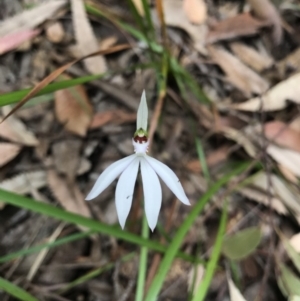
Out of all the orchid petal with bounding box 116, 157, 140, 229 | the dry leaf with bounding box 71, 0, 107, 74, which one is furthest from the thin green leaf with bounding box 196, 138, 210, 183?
the orchid petal with bounding box 116, 157, 140, 229

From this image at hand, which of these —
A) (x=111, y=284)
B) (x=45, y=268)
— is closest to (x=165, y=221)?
(x=111, y=284)

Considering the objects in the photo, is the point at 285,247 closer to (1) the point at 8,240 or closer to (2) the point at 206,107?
(2) the point at 206,107

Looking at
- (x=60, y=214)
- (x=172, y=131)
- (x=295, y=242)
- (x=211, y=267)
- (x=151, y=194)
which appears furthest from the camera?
(x=172, y=131)

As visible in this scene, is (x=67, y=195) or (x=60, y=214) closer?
(x=60, y=214)

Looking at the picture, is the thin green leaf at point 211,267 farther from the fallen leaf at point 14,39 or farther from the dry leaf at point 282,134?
the fallen leaf at point 14,39

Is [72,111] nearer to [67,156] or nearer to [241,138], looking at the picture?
[67,156]

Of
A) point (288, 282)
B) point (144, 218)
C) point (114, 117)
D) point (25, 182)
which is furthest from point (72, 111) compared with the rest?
point (288, 282)

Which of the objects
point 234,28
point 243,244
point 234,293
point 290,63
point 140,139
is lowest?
point 234,293
